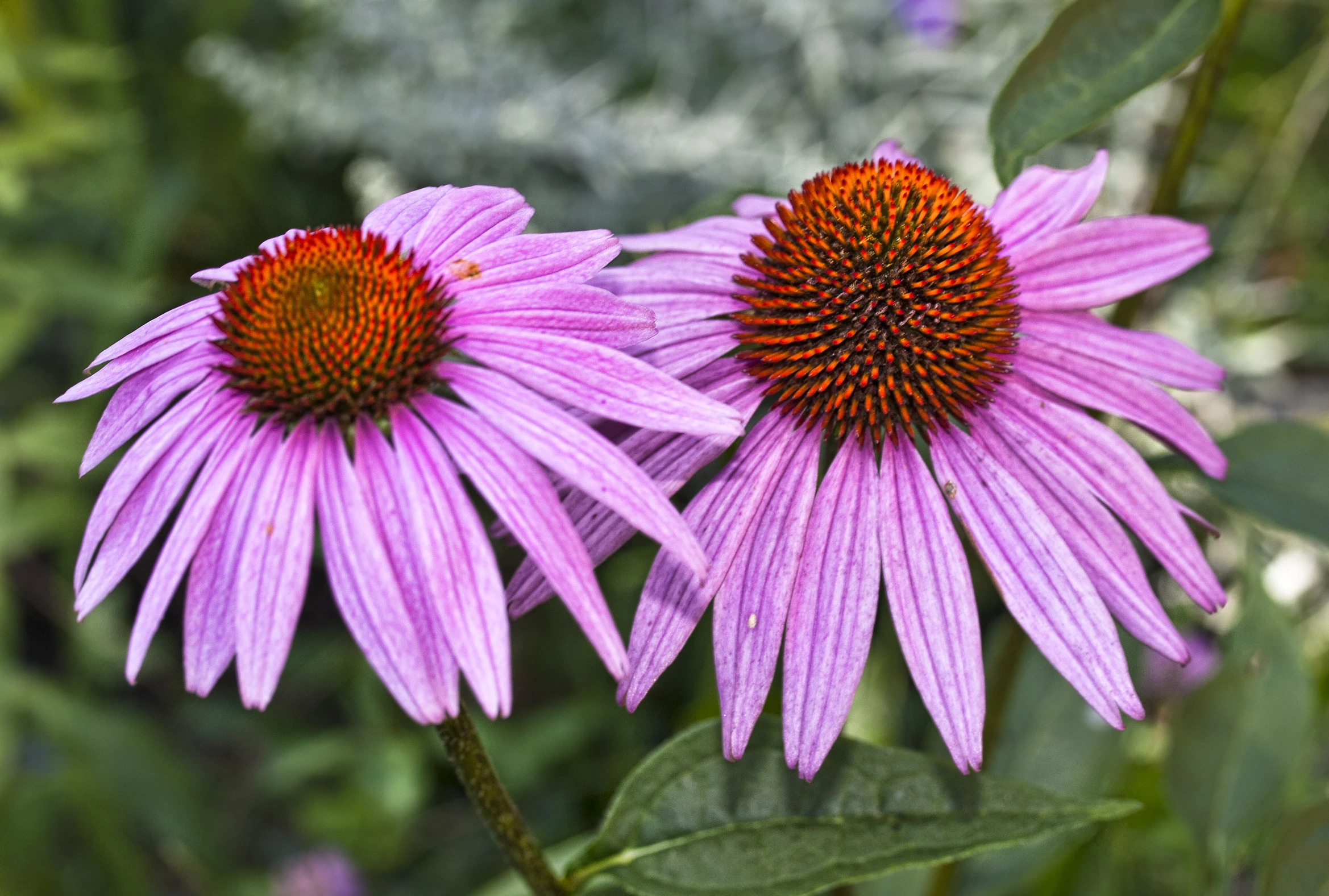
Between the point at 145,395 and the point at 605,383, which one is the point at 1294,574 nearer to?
the point at 605,383

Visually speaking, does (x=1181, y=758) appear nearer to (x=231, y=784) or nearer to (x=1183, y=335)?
(x=1183, y=335)

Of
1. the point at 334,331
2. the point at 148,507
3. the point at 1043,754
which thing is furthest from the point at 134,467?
the point at 1043,754

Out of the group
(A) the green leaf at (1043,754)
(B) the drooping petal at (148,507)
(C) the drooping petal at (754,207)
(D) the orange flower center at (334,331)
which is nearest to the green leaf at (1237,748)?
(A) the green leaf at (1043,754)

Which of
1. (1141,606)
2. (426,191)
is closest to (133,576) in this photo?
(426,191)

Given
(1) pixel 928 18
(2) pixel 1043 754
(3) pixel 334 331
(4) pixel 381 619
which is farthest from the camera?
(1) pixel 928 18

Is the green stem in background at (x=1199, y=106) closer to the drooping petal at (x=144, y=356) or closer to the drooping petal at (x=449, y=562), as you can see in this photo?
the drooping petal at (x=449, y=562)
